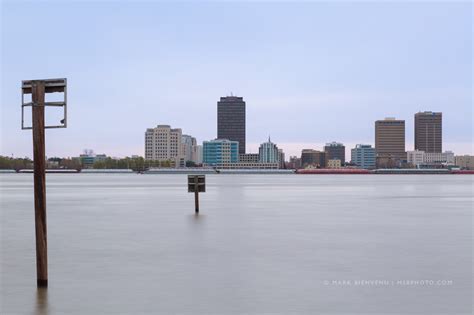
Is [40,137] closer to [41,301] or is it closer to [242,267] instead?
[41,301]

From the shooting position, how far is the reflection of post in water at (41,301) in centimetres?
1266

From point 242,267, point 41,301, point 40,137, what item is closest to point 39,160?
point 40,137

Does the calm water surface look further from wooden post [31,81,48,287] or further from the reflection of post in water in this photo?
wooden post [31,81,48,287]

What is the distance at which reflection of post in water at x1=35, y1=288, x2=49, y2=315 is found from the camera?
12.7m

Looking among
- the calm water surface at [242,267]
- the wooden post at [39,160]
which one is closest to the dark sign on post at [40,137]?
the wooden post at [39,160]

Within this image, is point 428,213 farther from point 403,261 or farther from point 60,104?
point 60,104

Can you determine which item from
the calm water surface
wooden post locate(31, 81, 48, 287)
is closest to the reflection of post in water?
the calm water surface

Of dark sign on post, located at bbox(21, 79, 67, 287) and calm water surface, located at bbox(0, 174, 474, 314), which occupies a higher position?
dark sign on post, located at bbox(21, 79, 67, 287)

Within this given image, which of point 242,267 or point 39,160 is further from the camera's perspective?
point 242,267

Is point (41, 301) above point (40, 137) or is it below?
below

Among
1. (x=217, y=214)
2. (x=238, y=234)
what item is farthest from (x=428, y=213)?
(x=238, y=234)

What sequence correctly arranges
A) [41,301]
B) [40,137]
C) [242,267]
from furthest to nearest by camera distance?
[242,267] → [40,137] → [41,301]

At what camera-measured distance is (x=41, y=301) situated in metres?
13.6

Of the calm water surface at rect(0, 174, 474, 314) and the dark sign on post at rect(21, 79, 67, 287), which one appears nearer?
the calm water surface at rect(0, 174, 474, 314)
